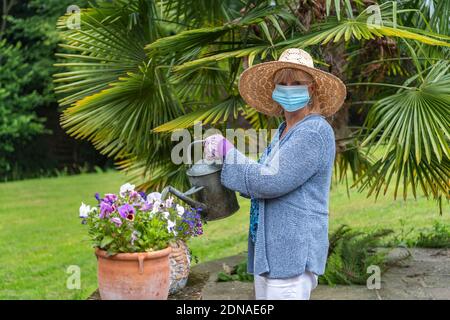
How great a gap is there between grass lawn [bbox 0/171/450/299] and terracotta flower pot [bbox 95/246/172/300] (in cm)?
291

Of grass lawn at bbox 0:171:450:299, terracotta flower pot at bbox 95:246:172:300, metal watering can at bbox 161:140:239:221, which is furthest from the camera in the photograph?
grass lawn at bbox 0:171:450:299

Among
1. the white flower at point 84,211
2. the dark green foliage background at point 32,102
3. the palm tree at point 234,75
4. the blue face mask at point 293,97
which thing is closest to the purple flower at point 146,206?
the white flower at point 84,211

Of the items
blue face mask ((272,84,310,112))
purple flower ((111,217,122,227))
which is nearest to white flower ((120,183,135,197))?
purple flower ((111,217,122,227))

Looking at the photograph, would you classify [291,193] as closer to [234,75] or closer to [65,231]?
[234,75]

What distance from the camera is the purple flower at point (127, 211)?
244 cm

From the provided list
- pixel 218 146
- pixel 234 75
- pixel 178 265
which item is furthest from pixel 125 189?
pixel 234 75

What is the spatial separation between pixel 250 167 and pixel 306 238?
0.33m

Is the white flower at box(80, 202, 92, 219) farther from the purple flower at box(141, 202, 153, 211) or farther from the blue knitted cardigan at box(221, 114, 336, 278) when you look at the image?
the blue knitted cardigan at box(221, 114, 336, 278)

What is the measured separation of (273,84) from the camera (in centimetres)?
282

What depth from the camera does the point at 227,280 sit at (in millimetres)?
4750

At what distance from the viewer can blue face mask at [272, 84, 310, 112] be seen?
2.52 meters

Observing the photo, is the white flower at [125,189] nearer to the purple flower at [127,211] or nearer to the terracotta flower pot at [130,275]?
the purple flower at [127,211]

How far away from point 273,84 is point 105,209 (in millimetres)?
879

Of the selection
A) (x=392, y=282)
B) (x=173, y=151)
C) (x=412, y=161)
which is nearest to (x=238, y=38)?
(x=173, y=151)
